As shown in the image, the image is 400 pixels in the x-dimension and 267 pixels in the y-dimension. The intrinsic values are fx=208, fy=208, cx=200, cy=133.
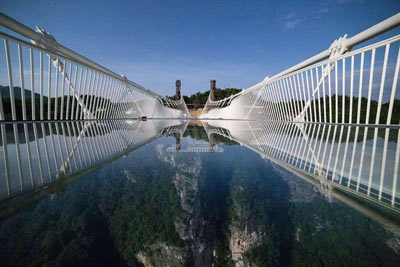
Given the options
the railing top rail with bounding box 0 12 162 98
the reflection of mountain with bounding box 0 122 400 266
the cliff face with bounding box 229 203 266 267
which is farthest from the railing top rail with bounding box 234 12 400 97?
the railing top rail with bounding box 0 12 162 98

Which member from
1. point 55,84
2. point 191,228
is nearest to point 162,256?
point 191,228

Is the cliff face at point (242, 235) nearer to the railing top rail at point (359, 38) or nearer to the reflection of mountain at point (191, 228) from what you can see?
the reflection of mountain at point (191, 228)

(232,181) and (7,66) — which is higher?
(7,66)

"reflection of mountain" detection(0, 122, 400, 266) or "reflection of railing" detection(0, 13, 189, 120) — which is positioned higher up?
"reflection of railing" detection(0, 13, 189, 120)

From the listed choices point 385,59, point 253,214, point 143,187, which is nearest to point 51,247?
point 143,187

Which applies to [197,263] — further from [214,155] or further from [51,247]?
[214,155]

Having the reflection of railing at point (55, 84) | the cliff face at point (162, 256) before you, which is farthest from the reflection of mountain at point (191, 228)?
the reflection of railing at point (55, 84)

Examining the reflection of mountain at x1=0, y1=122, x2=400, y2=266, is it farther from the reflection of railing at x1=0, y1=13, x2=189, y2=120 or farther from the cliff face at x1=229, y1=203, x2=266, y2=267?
the reflection of railing at x1=0, y1=13, x2=189, y2=120

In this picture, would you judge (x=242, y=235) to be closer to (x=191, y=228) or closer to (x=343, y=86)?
(x=191, y=228)
